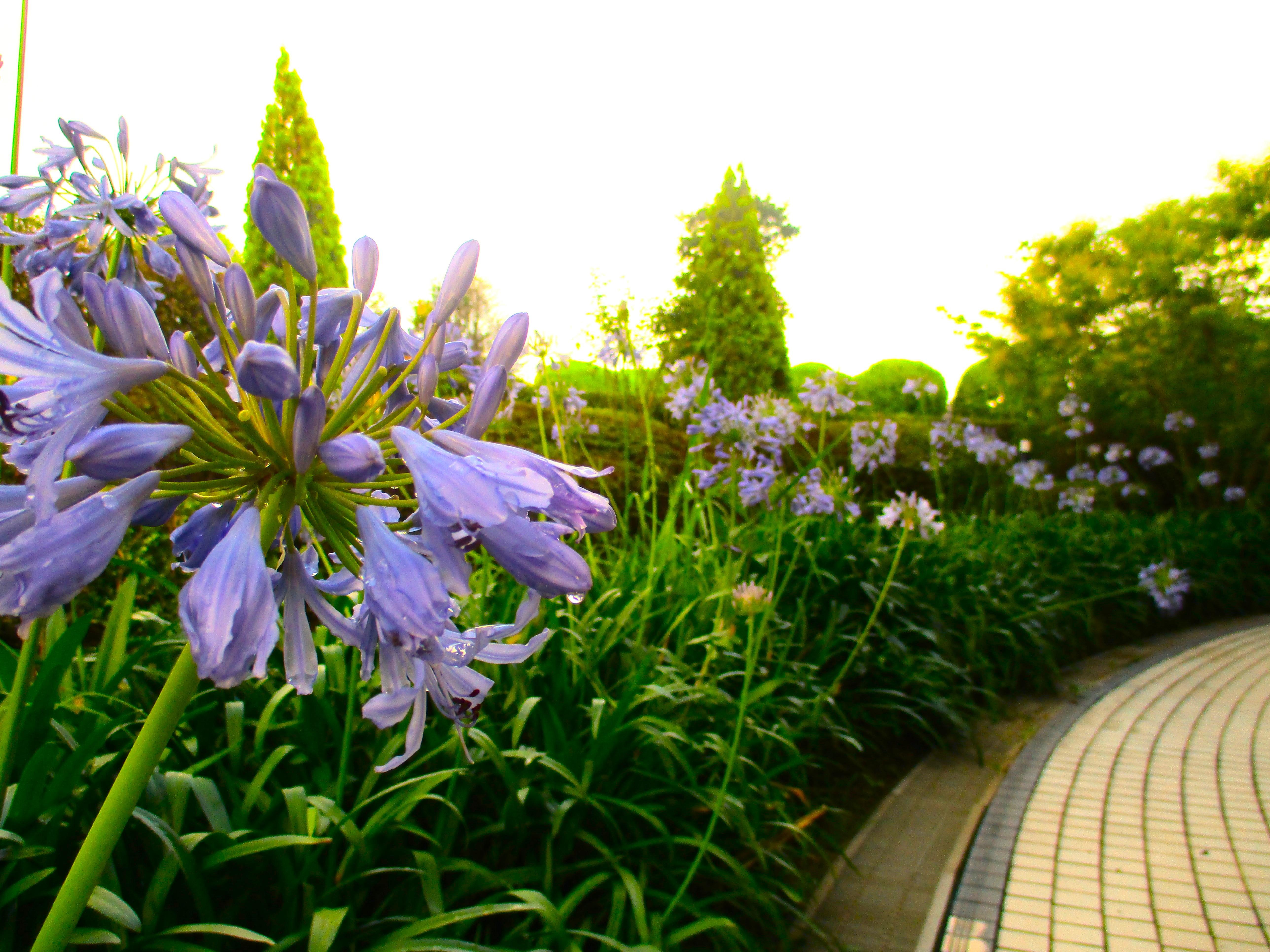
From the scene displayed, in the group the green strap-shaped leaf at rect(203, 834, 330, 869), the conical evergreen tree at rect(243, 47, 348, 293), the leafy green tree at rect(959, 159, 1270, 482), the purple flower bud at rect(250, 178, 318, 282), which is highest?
the conical evergreen tree at rect(243, 47, 348, 293)

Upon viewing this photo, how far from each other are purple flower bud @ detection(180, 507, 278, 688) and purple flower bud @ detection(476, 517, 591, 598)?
6.2 inches

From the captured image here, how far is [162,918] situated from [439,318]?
1.50m

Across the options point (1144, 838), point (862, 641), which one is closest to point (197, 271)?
point (862, 641)

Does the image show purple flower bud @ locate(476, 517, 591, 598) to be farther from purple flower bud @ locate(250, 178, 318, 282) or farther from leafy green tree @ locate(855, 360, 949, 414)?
leafy green tree @ locate(855, 360, 949, 414)

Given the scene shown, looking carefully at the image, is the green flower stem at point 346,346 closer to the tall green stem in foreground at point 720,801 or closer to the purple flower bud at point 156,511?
the purple flower bud at point 156,511

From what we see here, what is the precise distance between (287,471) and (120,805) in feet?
0.90

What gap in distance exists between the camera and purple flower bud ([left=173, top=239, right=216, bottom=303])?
68 centimetres

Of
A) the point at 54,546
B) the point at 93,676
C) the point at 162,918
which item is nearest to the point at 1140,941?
the point at 162,918

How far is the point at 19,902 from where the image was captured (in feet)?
4.93

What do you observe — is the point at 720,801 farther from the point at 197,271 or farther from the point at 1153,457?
the point at 1153,457

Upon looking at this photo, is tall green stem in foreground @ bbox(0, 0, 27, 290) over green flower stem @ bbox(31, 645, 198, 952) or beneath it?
over

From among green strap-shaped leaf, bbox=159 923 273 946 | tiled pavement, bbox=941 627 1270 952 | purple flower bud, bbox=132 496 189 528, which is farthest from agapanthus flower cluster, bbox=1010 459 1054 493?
purple flower bud, bbox=132 496 189 528

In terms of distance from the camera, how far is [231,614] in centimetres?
55

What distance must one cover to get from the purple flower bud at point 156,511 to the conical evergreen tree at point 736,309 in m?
9.74
